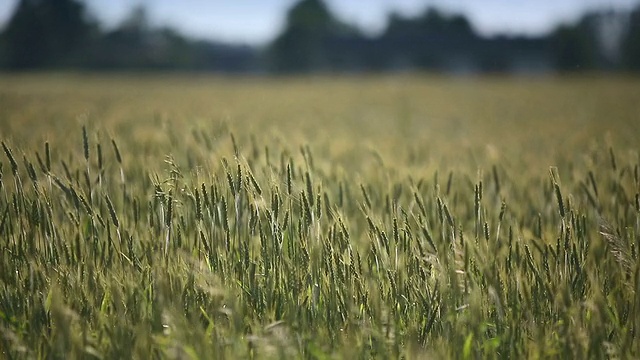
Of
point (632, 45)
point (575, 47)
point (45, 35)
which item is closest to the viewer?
point (45, 35)

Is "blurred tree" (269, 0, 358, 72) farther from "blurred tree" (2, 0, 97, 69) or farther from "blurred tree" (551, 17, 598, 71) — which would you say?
"blurred tree" (551, 17, 598, 71)

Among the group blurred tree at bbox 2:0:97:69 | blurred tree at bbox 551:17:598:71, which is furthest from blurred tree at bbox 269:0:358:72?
blurred tree at bbox 551:17:598:71

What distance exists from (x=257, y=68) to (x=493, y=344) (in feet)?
181

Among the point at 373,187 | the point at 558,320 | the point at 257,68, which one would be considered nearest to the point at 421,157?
the point at 373,187

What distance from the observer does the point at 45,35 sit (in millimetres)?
41562

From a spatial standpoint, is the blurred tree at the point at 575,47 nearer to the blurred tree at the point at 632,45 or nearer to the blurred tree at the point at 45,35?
the blurred tree at the point at 632,45

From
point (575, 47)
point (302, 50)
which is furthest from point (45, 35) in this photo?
point (575, 47)

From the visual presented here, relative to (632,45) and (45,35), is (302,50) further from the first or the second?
(632,45)

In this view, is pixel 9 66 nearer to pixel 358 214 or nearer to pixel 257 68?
pixel 257 68

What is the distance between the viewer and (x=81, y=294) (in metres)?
1.38

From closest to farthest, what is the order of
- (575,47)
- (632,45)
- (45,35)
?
(45,35)
(632,45)
(575,47)

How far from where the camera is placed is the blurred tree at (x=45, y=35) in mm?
40781

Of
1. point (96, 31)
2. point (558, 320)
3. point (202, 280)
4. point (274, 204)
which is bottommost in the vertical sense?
point (558, 320)

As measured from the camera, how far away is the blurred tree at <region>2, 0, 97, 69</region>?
134ft
